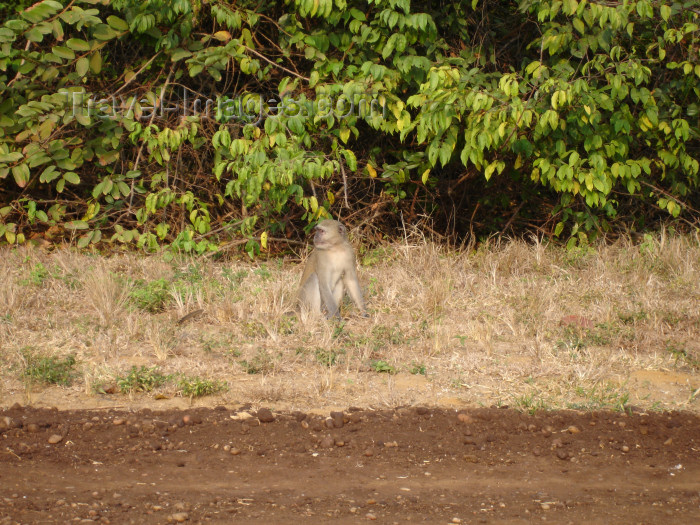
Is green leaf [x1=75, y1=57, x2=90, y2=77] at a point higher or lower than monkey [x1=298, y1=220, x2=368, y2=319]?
higher

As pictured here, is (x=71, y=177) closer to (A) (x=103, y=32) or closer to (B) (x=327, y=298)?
(A) (x=103, y=32)

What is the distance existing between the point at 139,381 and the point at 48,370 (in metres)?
0.61

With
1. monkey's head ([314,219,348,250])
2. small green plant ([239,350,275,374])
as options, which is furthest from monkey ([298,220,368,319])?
small green plant ([239,350,275,374])

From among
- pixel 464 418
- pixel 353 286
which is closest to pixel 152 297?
pixel 353 286

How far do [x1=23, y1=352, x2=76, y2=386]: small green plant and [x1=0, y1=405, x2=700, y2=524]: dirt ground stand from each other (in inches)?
16.5

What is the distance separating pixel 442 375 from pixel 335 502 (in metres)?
1.94

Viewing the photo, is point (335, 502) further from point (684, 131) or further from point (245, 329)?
point (684, 131)

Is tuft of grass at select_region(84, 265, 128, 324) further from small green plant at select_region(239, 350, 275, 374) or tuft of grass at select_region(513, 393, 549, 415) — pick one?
tuft of grass at select_region(513, 393, 549, 415)

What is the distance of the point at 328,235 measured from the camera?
282 inches

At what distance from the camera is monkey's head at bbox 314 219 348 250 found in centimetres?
717

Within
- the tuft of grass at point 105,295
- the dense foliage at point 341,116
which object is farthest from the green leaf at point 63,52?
the tuft of grass at point 105,295

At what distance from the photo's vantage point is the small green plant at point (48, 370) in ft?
17.1

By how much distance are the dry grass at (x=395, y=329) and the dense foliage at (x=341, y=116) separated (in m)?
0.88

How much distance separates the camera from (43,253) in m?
8.66
